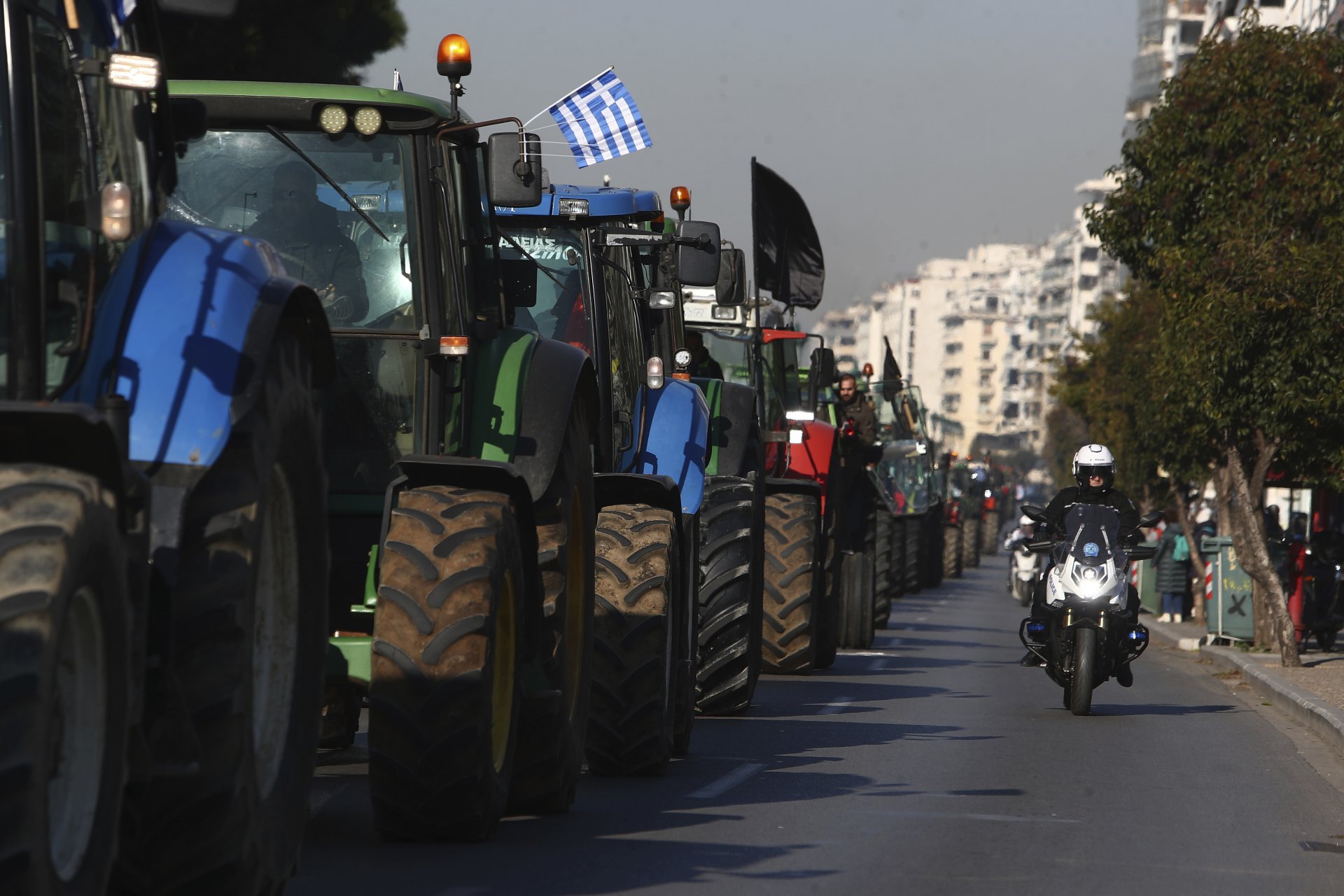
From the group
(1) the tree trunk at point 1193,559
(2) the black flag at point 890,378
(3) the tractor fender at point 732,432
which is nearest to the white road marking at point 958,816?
(3) the tractor fender at point 732,432

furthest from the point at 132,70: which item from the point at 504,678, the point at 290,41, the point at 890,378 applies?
Result: the point at 890,378

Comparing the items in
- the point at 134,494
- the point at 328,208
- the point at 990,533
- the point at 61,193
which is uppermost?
the point at 328,208

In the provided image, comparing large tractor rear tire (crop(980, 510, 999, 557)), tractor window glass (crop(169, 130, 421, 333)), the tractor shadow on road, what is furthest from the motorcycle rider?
large tractor rear tire (crop(980, 510, 999, 557))

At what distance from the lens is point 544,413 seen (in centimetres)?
803

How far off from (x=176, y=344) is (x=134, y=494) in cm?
54

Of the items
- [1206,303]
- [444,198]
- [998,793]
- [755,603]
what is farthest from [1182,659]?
[444,198]

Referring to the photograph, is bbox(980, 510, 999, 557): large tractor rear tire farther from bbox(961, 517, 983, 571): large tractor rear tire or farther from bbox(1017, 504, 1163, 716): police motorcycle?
bbox(1017, 504, 1163, 716): police motorcycle

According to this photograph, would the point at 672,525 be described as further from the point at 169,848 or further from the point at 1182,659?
the point at 1182,659

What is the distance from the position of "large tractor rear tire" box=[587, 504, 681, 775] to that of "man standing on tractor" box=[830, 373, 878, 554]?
10067mm

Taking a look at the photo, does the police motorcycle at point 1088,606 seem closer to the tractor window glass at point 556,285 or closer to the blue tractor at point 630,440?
the blue tractor at point 630,440

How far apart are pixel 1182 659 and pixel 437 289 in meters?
18.0

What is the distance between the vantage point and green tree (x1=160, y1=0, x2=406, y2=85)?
78.4 feet

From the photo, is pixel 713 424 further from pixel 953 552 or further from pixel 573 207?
pixel 953 552

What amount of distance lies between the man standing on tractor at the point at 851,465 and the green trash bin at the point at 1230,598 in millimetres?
4355
